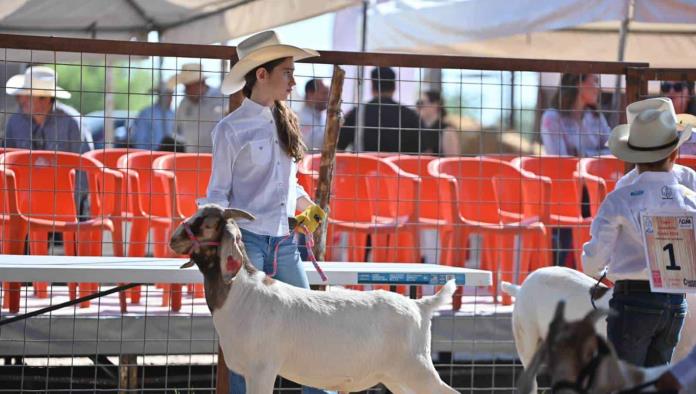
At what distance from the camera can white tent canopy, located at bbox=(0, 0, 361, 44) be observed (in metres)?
10.3

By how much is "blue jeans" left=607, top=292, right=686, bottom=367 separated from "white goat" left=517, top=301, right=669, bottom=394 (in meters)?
1.51

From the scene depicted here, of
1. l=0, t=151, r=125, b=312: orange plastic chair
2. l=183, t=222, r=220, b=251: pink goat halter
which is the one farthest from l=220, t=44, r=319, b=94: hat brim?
l=0, t=151, r=125, b=312: orange plastic chair

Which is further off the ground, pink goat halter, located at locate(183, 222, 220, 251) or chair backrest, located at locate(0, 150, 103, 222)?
chair backrest, located at locate(0, 150, 103, 222)

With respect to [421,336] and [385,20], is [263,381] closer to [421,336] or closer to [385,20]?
[421,336]

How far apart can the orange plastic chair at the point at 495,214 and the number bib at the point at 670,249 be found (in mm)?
3761

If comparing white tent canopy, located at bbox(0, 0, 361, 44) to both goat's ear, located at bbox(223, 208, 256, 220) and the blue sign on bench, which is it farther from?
goat's ear, located at bbox(223, 208, 256, 220)

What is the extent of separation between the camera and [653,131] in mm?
5430

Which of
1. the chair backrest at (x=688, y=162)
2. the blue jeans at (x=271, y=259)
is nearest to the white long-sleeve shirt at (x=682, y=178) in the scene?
the blue jeans at (x=271, y=259)

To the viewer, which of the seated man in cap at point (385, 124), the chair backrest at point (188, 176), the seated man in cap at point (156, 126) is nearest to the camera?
the chair backrest at point (188, 176)

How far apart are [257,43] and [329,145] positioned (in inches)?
49.2

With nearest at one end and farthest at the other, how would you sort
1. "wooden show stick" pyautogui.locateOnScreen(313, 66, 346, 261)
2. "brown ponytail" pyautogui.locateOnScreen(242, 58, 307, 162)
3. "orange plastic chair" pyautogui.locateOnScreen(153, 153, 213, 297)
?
"brown ponytail" pyautogui.locateOnScreen(242, 58, 307, 162) < "wooden show stick" pyautogui.locateOnScreen(313, 66, 346, 261) < "orange plastic chair" pyautogui.locateOnScreen(153, 153, 213, 297)

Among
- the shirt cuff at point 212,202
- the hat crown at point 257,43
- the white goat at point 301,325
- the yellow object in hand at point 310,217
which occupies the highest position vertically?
the hat crown at point 257,43

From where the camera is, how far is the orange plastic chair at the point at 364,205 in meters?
9.45

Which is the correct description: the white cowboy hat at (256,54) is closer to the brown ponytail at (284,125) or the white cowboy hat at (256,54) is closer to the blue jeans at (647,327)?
the brown ponytail at (284,125)
